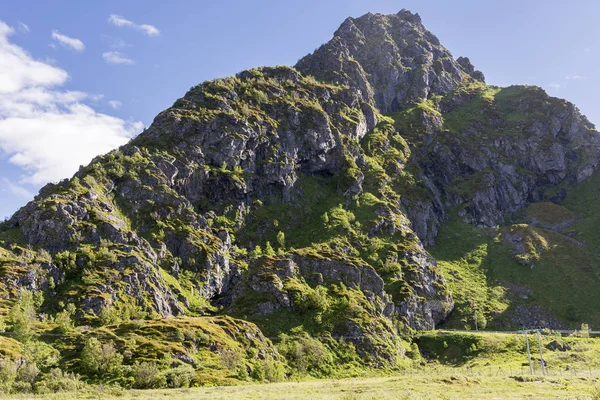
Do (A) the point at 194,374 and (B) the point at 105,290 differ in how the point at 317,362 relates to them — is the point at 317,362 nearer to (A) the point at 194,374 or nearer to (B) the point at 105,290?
(A) the point at 194,374

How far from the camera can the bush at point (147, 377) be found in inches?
2734

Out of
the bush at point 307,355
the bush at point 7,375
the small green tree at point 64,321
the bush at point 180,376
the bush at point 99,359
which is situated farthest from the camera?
the bush at point 307,355

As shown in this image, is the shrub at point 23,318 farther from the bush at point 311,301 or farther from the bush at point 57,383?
the bush at point 311,301

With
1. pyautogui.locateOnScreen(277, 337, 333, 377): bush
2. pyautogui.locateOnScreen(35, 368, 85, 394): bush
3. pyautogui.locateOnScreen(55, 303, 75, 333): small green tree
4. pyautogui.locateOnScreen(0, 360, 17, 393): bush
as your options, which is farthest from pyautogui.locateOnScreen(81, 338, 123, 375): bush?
pyautogui.locateOnScreen(277, 337, 333, 377): bush

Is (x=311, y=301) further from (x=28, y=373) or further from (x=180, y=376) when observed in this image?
(x=28, y=373)

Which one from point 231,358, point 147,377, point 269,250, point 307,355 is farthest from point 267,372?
point 269,250

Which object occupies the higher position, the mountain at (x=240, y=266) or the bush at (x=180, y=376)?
the mountain at (x=240, y=266)

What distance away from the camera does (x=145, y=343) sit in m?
85.5

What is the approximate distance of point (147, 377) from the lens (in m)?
70.2

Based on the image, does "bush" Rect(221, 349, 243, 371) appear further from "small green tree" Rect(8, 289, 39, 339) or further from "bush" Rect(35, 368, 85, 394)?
"small green tree" Rect(8, 289, 39, 339)

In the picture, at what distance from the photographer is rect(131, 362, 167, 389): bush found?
69438 millimetres

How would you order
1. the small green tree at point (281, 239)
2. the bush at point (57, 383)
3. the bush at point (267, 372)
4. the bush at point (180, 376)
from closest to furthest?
the bush at point (57, 383) < the bush at point (180, 376) < the bush at point (267, 372) < the small green tree at point (281, 239)

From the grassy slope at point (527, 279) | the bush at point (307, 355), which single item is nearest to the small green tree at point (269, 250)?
the bush at point (307, 355)

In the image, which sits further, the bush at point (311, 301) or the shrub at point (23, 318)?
the bush at point (311, 301)
